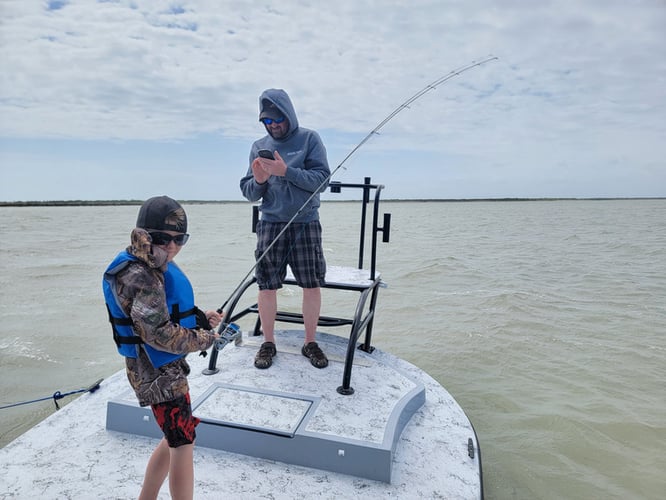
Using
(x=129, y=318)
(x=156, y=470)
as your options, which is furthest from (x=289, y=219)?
(x=156, y=470)

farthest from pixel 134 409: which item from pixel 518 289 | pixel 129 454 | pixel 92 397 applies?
pixel 518 289

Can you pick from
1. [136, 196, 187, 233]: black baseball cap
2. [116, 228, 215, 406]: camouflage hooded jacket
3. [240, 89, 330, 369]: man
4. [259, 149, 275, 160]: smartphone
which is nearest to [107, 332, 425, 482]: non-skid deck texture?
[240, 89, 330, 369]: man

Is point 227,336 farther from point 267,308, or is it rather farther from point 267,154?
point 267,154

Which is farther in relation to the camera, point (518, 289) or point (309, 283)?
point (518, 289)

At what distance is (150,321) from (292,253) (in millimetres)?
1646

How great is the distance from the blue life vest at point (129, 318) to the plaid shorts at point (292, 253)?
1278mm

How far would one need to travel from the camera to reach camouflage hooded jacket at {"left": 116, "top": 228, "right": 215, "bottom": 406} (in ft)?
5.11

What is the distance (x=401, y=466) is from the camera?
2.28 metres

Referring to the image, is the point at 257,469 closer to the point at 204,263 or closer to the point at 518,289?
the point at 518,289

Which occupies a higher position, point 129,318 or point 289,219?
point 289,219

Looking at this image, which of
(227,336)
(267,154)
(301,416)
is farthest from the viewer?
(267,154)

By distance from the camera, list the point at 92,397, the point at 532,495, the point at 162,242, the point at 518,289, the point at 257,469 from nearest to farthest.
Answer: the point at 162,242, the point at 257,469, the point at 532,495, the point at 92,397, the point at 518,289

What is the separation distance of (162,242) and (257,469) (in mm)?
1334

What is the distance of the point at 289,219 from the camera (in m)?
3.09
